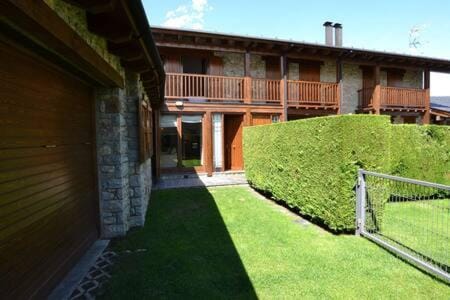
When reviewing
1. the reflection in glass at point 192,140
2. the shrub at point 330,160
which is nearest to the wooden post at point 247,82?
the reflection in glass at point 192,140

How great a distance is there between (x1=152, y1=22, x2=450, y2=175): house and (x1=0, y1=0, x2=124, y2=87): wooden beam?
778cm

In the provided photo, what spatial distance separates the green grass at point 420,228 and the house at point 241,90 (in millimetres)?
6832

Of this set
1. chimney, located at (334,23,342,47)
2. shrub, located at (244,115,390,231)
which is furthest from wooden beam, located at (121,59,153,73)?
chimney, located at (334,23,342,47)

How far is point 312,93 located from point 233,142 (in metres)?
4.53

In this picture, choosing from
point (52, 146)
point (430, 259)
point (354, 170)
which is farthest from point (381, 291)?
point (52, 146)

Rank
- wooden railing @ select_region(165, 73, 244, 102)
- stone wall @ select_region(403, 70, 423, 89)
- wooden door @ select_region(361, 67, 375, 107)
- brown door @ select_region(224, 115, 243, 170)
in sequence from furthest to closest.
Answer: stone wall @ select_region(403, 70, 423, 89) < wooden door @ select_region(361, 67, 375, 107) < brown door @ select_region(224, 115, 243, 170) < wooden railing @ select_region(165, 73, 244, 102)

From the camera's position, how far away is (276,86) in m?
12.2

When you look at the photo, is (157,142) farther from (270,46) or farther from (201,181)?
(270,46)

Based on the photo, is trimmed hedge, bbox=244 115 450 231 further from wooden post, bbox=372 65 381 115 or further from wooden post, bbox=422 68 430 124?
wooden post, bbox=422 68 430 124

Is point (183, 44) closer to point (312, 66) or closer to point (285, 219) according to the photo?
point (312, 66)

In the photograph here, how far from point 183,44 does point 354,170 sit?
28.2ft

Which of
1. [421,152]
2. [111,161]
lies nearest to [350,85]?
[421,152]

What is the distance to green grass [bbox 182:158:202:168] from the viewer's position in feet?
36.3

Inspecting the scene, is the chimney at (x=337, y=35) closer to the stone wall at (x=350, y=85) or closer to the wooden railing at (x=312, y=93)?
the stone wall at (x=350, y=85)
